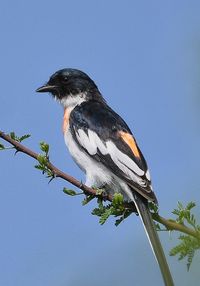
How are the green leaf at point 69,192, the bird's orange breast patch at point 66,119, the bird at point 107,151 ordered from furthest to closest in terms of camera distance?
the bird's orange breast patch at point 66,119 → the bird at point 107,151 → the green leaf at point 69,192

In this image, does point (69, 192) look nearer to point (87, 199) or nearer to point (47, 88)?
point (87, 199)

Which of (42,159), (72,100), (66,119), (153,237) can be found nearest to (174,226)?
(153,237)

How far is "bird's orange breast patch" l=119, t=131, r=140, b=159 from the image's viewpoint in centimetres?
485

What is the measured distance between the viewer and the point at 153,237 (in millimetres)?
3607

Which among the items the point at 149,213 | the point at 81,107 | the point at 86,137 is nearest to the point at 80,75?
the point at 81,107

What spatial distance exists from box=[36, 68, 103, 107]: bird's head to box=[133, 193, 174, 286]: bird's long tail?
208 cm

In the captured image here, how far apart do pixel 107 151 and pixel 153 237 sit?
4.52 ft

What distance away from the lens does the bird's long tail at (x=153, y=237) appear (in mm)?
2903

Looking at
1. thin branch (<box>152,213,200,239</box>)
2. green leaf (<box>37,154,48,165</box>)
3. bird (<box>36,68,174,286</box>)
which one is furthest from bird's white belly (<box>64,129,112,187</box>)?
green leaf (<box>37,154,48,165</box>)

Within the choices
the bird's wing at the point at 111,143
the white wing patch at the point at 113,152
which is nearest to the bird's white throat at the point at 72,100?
the bird's wing at the point at 111,143

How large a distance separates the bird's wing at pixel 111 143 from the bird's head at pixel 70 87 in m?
0.45

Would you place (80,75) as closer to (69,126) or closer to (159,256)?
(69,126)

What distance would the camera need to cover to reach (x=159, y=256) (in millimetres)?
3311

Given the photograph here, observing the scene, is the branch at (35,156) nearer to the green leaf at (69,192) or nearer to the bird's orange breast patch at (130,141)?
the green leaf at (69,192)
